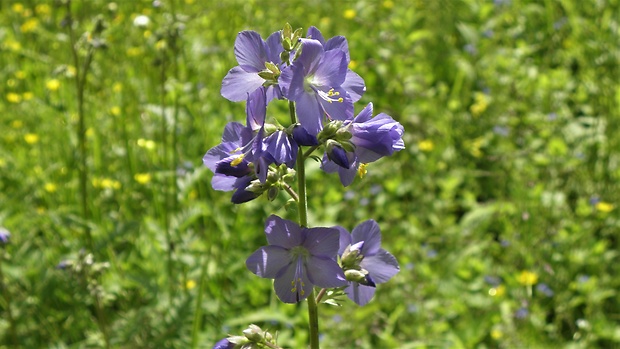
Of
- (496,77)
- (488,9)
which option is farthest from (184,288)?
(488,9)

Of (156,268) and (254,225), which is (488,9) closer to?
(254,225)

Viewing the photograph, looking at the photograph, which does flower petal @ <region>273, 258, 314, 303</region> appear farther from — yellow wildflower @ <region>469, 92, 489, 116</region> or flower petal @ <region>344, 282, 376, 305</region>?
yellow wildflower @ <region>469, 92, 489, 116</region>

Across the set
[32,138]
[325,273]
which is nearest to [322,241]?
[325,273]

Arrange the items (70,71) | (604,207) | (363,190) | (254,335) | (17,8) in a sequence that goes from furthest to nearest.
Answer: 1. (17,8)
2. (70,71)
3. (363,190)
4. (604,207)
5. (254,335)

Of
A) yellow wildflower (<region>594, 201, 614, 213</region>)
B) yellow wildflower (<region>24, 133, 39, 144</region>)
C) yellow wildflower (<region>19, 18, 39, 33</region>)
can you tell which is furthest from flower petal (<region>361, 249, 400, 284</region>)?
yellow wildflower (<region>19, 18, 39, 33</region>)

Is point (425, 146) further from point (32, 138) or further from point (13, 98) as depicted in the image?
point (13, 98)
